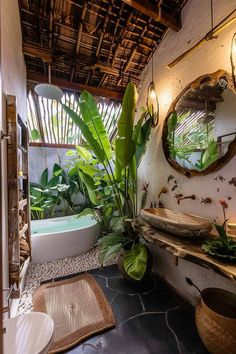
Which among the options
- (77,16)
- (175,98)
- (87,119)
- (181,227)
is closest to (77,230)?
(87,119)

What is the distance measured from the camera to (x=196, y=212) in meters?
1.58

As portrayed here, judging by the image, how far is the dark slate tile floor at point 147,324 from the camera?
1.24 meters

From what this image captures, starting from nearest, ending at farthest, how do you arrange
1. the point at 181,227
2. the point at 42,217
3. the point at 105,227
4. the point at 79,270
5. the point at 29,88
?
the point at 181,227 → the point at 79,270 → the point at 29,88 → the point at 105,227 → the point at 42,217

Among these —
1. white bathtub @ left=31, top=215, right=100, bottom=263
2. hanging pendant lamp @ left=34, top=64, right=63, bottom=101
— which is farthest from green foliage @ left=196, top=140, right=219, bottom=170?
white bathtub @ left=31, top=215, right=100, bottom=263

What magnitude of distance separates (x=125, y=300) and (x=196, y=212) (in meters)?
1.13

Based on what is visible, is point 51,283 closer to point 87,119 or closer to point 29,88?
point 87,119

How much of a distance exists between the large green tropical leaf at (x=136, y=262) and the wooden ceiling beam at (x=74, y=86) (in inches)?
85.1

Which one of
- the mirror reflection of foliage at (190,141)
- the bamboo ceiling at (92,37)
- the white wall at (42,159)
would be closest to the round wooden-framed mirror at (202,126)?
the mirror reflection of foliage at (190,141)

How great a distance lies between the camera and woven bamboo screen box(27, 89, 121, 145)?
9.79ft

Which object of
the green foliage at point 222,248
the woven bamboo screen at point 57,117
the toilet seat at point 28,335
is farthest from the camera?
the woven bamboo screen at point 57,117

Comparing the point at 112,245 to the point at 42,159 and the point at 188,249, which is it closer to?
the point at 188,249

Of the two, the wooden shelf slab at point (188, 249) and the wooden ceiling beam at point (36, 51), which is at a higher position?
the wooden ceiling beam at point (36, 51)

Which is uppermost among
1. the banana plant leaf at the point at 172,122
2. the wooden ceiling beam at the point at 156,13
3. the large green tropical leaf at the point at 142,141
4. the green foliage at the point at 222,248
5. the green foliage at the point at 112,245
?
the wooden ceiling beam at the point at 156,13

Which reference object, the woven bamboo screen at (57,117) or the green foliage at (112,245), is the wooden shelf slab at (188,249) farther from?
the woven bamboo screen at (57,117)
